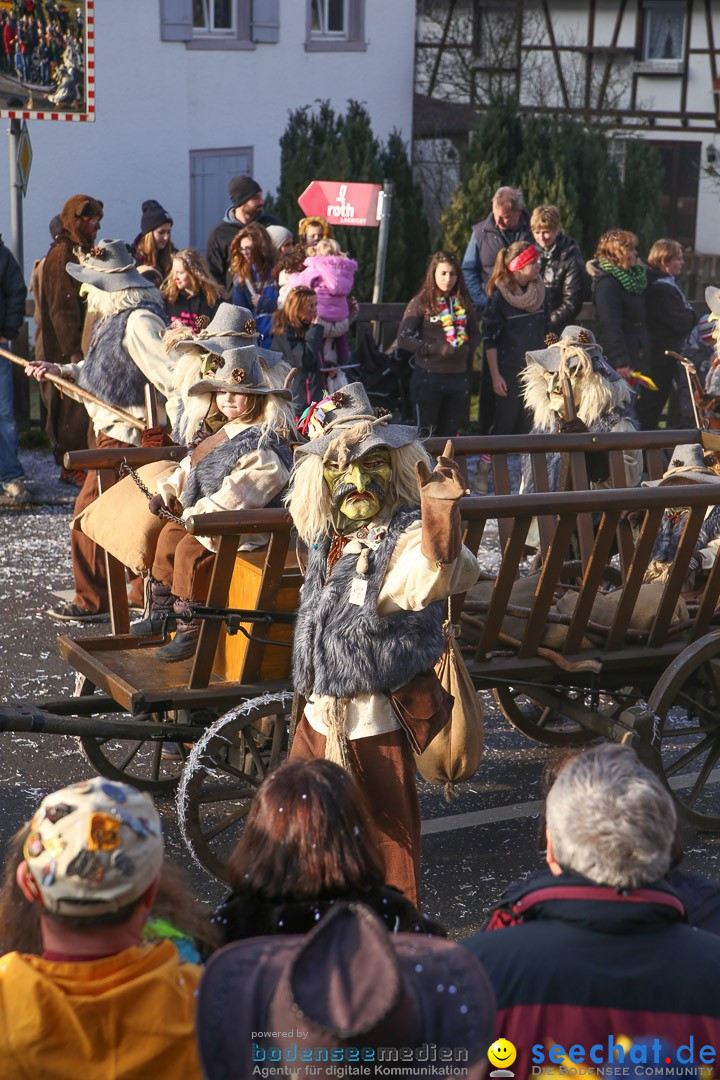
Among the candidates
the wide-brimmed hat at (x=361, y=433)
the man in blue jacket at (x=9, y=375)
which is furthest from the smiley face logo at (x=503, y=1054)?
the man in blue jacket at (x=9, y=375)

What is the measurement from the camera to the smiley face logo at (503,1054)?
92.7 inches

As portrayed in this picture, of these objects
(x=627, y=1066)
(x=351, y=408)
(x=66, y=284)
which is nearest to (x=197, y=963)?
(x=627, y=1066)

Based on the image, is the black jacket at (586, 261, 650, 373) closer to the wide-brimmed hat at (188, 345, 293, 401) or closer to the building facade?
the wide-brimmed hat at (188, 345, 293, 401)

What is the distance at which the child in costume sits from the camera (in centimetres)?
493

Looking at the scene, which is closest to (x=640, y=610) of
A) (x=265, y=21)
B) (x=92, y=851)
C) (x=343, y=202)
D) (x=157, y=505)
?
(x=157, y=505)

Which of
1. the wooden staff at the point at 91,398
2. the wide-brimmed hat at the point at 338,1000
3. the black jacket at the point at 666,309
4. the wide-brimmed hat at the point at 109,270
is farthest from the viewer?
the black jacket at the point at 666,309

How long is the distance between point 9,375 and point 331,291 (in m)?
2.38

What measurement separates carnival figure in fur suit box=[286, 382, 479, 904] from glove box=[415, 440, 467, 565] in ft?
0.55

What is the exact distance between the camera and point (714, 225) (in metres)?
25.9

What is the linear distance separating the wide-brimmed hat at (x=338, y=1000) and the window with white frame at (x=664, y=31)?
2549cm

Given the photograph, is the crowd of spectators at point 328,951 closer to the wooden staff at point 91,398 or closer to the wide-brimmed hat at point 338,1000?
the wide-brimmed hat at point 338,1000

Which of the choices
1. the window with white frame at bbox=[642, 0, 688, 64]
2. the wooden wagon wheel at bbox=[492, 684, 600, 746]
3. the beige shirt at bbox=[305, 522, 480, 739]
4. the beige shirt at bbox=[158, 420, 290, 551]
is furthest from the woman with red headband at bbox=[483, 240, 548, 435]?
the window with white frame at bbox=[642, 0, 688, 64]

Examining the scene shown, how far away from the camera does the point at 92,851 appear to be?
2246 mm

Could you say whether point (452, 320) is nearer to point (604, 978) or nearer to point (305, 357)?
point (305, 357)
